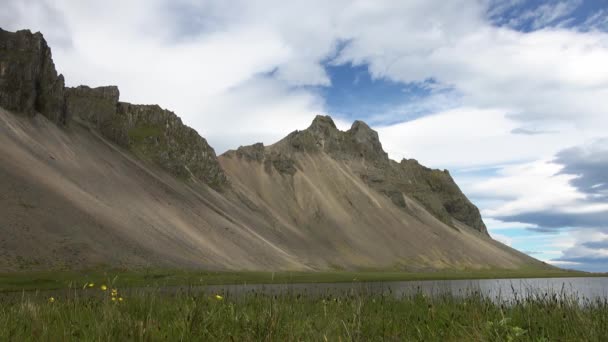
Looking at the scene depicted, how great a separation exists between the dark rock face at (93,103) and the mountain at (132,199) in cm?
41

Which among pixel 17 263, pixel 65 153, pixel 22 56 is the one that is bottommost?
pixel 17 263

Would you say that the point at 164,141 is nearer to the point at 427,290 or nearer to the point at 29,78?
the point at 29,78

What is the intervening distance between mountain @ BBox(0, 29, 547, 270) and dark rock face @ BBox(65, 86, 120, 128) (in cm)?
41

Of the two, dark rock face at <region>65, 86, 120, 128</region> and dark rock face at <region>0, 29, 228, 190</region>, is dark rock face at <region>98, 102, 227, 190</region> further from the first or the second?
dark rock face at <region>65, 86, 120, 128</region>

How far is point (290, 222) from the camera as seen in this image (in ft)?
596

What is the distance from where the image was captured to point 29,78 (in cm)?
12150

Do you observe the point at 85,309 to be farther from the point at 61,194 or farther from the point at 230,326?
the point at 61,194

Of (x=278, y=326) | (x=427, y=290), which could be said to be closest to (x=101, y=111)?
(x=427, y=290)

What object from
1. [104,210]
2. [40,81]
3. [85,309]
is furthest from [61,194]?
[85,309]

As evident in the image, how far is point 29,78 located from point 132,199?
3964cm

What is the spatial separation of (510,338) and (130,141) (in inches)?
6167

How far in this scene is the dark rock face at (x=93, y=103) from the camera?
490 ft

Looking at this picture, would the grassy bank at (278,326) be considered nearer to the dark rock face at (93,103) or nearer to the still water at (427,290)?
the still water at (427,290)

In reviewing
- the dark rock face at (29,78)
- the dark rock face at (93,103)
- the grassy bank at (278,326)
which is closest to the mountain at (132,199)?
the dark rock face at (29,78)
